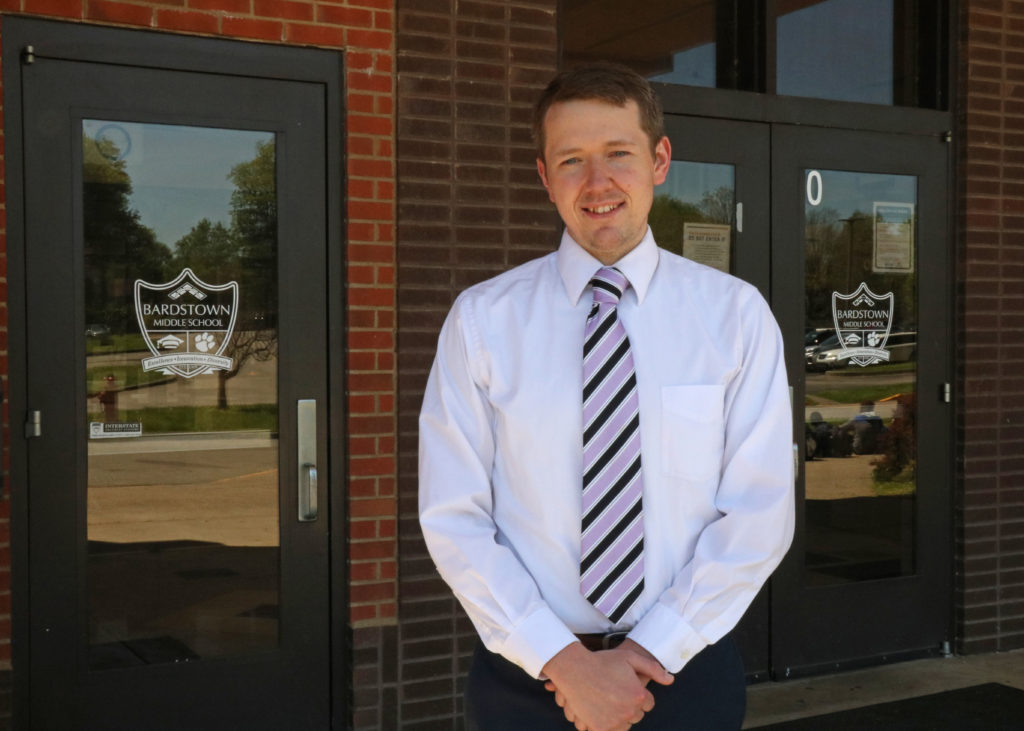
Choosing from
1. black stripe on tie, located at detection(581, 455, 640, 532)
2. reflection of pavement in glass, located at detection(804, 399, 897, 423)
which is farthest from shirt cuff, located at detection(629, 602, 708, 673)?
reflection of pavement in glass, located at detection(804, 399, 897, 423)

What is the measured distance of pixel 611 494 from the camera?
7.13ft

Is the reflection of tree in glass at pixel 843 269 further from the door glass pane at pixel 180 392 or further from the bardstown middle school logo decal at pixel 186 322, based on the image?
the bardstown middle school logo decal at pixel 186 322

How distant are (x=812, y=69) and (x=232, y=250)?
3064 millimetres

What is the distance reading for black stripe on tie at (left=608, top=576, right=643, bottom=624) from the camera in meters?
2.15

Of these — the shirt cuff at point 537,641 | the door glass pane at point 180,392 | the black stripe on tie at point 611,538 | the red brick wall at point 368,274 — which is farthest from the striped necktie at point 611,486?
the door glass pane at point 180,392

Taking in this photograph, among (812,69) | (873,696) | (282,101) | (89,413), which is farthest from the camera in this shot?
(812,69)

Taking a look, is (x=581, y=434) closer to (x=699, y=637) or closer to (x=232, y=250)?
(x=699, y=637)

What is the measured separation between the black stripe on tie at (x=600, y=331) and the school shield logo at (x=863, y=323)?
3631 millimetres

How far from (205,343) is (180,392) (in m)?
0.21

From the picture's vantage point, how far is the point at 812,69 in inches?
223

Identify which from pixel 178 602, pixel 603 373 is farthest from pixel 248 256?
pixel 603 373

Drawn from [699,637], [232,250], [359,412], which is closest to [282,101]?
[232,250]

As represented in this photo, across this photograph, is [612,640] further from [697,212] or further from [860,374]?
[860,374]

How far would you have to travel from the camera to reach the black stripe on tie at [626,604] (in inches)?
84.7
